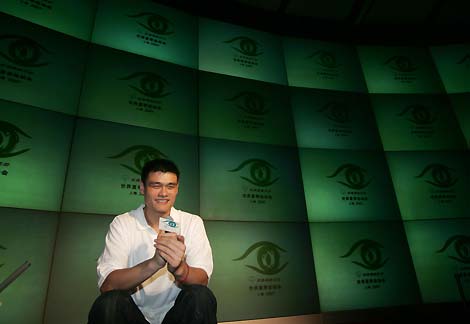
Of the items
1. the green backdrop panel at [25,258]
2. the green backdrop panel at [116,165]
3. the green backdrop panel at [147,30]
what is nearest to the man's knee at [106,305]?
the green backdrop panel at [25,258]

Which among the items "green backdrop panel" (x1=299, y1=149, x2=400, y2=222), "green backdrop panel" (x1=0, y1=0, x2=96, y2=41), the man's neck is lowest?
the man's neck

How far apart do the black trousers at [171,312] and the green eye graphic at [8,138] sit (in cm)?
190

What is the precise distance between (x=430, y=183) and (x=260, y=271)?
9.14 ft

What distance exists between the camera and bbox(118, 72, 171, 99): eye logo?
321cm

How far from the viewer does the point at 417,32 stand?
492cm

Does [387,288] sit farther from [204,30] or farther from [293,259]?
[204,30]

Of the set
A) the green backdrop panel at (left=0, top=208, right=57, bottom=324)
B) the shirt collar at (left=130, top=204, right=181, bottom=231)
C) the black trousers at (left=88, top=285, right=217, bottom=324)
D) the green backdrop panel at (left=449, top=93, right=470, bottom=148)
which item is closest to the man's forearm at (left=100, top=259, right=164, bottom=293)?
the black trousers at (left=88, top=285, right=217, bottom=324)

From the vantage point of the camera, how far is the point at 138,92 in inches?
125

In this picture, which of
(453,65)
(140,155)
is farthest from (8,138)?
(453,65)

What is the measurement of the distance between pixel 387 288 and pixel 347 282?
497 mm

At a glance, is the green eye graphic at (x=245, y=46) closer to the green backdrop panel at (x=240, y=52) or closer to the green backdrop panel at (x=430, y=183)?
the green backdrop panel at (x=240, y=52)

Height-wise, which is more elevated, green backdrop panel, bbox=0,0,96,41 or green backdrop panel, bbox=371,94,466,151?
green backdrop panel, bbox=0,0,96,41

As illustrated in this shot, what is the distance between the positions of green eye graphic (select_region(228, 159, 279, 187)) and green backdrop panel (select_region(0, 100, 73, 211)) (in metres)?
1.86

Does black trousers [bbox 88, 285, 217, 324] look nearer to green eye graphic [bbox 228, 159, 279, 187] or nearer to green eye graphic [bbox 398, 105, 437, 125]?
green eye graphic [bbox 228, 159, 279, 187]
